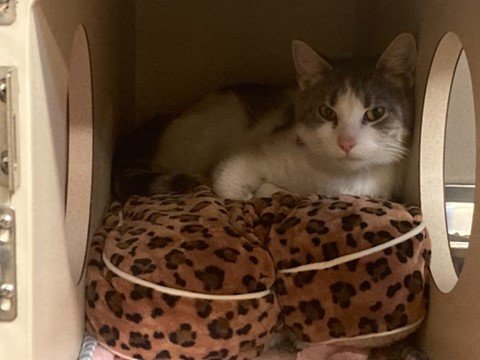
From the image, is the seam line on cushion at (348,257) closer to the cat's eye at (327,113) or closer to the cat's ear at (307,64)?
the cat's eye at (327,113)

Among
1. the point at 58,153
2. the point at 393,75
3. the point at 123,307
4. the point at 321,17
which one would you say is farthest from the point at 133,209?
the point at 321,17

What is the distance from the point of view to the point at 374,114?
1358 millimetres

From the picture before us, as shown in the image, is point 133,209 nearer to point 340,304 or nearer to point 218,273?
point 218,273

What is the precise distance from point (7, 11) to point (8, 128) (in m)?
0.12

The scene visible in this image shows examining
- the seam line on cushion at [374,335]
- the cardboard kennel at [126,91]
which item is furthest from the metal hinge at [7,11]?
the seam line on cushion at [374,335]

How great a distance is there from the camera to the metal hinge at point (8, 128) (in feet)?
2.46

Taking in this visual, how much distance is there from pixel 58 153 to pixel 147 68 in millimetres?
1062

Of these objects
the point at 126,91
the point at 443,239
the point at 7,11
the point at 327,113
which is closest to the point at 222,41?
the point at 126,91

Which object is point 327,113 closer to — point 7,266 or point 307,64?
point 307,64

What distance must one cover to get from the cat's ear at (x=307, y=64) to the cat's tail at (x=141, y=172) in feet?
1.05

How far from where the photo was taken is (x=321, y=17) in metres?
1.95

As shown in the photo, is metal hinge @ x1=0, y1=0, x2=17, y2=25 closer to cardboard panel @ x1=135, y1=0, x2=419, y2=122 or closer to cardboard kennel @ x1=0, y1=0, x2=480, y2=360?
cardboard kennel @ x1=0, y1=0, x2=480, y2=360

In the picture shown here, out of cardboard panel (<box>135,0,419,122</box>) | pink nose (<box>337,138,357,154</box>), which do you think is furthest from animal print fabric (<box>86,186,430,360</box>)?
cardboard panel (<box>135,0,419,122</box>)

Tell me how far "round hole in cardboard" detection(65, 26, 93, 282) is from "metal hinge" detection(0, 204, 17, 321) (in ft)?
1.32
